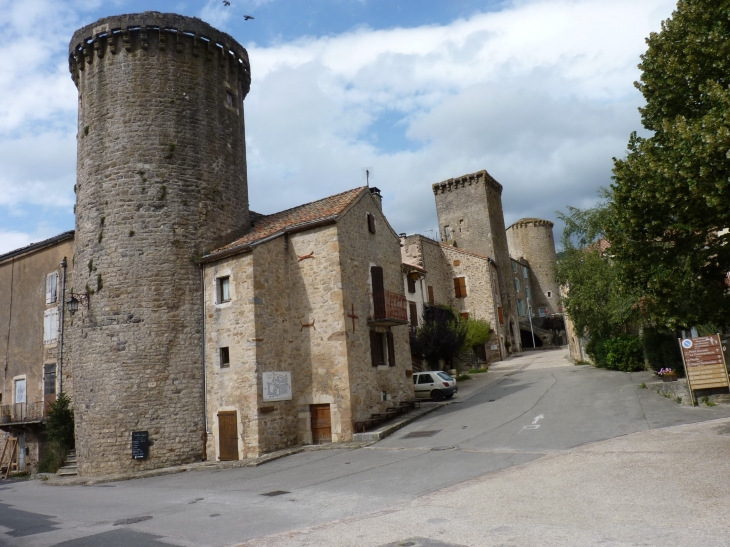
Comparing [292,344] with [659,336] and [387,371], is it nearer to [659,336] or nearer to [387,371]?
[387,371]

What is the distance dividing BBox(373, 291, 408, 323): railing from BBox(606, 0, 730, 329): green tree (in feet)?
30.2

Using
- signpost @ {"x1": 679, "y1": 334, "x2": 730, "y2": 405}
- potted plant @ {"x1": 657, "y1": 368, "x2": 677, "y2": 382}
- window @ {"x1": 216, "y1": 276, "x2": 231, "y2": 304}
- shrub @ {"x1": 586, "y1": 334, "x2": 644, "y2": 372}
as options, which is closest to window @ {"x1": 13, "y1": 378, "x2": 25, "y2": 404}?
window @ {"x1": 216, "y1": 276, "x2": 231, "y2": 304}

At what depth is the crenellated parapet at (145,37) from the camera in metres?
19.9

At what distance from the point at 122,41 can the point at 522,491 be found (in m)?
19.7

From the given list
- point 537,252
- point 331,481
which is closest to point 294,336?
point 331,481

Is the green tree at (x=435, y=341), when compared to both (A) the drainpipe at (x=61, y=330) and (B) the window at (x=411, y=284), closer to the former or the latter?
(B) the window at (x=411, y=284)

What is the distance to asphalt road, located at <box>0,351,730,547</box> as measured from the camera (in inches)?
350

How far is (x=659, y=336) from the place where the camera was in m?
22.4

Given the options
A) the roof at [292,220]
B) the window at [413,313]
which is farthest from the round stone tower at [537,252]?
the roof at [292,220]

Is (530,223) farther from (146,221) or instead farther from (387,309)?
(146,221)

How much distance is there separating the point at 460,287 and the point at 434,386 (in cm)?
1816

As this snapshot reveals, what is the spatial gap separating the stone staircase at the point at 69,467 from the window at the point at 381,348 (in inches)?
428

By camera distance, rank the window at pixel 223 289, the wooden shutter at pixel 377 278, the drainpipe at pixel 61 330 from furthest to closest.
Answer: the drainpipe at pixel 61 330, the wooden shutter at pixel 377 278, the window at pixel 223 289

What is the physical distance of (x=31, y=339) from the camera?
80.0 feet
